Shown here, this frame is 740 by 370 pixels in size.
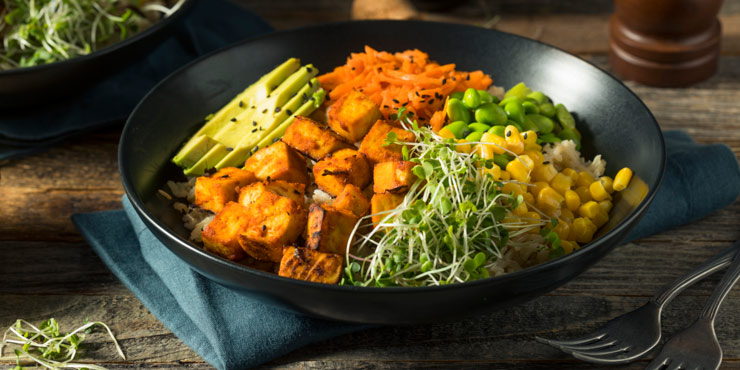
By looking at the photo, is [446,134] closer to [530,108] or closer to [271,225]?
[530,108]

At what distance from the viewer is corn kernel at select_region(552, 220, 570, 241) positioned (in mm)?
2684

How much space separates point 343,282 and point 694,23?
116 inches

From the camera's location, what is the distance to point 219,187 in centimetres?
275

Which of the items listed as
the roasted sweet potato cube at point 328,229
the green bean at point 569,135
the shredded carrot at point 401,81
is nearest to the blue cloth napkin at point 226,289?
the roasted sweet potato cube at point 328,229

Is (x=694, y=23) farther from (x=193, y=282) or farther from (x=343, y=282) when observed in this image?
(x=193, y=282)

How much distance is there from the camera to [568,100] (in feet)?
11.1

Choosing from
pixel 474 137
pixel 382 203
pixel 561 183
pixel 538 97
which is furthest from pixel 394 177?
pixel 538 97

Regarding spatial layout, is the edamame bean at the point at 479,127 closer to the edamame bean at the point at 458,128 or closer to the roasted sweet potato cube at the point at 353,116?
the edamame bean at the point at 458,128

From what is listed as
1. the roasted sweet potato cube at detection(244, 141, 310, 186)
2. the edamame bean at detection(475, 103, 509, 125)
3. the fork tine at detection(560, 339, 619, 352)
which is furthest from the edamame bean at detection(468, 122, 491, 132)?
the fork tine at detection(560, 339, 619, 352)

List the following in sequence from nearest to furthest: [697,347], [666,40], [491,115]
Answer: [697,347] → [491,115] → [666,40]

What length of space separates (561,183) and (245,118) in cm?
147

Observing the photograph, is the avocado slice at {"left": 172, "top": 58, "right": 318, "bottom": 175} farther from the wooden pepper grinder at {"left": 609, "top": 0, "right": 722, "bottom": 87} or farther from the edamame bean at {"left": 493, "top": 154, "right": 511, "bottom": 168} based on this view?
the wooden pepper grinder at {"left": 609, "top": 0, "right": 722, "bottom": 87}

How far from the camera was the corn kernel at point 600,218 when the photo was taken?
2770mm

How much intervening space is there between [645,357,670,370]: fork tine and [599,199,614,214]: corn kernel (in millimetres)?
627
